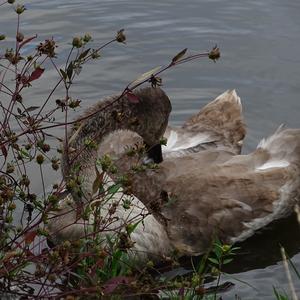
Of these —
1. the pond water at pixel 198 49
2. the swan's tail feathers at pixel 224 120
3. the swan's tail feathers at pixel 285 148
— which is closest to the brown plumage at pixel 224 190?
the swan's tail feathers at pixel 285 148

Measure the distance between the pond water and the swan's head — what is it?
822 millimetres

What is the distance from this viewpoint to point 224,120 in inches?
305

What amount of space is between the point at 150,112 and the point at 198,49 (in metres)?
2.46

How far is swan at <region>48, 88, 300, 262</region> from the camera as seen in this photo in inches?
254

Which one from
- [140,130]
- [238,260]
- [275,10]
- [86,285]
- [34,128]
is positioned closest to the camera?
[34,128]

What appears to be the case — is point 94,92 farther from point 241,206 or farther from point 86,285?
point 86,285

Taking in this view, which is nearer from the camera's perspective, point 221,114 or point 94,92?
point 221,114

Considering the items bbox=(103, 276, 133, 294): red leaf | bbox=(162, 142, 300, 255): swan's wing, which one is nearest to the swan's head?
bbox=(162, 142, 300, 255): swan's wing

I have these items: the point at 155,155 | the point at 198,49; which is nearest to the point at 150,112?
the point at 155,155

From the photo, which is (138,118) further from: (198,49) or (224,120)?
(198,49)

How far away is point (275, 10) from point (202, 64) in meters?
1.40

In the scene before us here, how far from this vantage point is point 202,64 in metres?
9.12

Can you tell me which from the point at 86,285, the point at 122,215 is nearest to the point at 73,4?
Result: the point at 122,215

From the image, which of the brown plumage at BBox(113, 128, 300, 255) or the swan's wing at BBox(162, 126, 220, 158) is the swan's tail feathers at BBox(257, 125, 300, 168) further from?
the swan's wing at BBox(162, 126, 220, 158)
